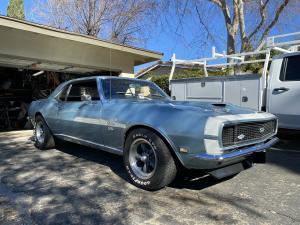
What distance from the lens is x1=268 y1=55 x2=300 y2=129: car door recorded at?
609 cm

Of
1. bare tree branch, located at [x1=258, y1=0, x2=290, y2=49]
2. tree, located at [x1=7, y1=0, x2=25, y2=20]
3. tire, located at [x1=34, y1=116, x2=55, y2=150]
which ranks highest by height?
tree, located at [x1=7, y1=0, x2=25, y2=20]

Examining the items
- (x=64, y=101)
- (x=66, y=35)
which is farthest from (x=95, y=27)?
(x=64, y=101)

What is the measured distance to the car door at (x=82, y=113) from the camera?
512 centimetres

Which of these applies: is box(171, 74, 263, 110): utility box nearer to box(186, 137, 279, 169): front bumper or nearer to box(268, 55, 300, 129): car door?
box(268, 55, 300, 129): car door

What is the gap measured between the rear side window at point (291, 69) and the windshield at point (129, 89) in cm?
244

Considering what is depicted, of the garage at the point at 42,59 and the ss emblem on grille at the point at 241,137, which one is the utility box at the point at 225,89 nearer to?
the garage at the point at 42,59

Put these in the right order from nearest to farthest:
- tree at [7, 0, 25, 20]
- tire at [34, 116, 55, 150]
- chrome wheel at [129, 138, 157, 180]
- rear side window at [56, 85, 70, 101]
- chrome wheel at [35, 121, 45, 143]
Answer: chrome wheel at [129, 138, 157, 180] < rear side window at [56, 85, 70, 101] < tire at [34, 116, 55, 150] < chrome wheel at [35, 121, 45, 143] < tree at [7, 0, 25, 20]

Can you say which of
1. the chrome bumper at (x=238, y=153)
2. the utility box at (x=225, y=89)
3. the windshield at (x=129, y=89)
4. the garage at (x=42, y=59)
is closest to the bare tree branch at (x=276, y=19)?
the garage at (x=42, y=59)

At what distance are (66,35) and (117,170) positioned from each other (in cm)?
536

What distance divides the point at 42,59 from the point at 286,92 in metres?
7.33

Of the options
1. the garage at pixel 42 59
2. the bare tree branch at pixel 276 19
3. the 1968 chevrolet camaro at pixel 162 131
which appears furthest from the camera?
the bare tree branch at pixel 276 19

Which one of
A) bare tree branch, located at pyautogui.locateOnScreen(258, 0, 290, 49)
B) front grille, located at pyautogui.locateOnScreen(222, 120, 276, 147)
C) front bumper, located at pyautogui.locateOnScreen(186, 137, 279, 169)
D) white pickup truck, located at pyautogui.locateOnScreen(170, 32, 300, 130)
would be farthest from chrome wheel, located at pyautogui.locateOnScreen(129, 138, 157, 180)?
bare tree branch, located at pyautogui.locateOnScreen(258, 0, 290, 49)

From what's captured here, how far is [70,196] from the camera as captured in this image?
407 cm

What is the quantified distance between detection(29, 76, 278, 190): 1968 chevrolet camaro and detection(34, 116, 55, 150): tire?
1086 millimetres
